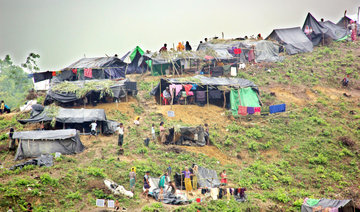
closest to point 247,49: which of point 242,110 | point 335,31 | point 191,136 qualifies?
point 242,110

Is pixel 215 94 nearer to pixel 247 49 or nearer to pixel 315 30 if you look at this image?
pixel 247 49

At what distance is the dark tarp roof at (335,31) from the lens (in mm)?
40875

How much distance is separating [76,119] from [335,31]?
32284mm

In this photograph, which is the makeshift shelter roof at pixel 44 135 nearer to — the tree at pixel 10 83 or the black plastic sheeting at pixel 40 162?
the black plastic sheeting at pixel 40 162

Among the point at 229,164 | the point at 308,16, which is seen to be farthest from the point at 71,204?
the point at 308,16

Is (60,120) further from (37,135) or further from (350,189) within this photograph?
(350,189)

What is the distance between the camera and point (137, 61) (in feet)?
119

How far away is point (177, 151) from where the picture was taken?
21.9 metres

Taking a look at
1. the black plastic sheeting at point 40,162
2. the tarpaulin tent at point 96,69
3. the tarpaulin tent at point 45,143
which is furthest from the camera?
the tarpaulin tent at point 96,69

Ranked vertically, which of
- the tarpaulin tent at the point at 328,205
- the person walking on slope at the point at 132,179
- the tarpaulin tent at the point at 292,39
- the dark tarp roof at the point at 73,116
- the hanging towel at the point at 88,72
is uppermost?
the tarpaulin tent at the point at 292,39

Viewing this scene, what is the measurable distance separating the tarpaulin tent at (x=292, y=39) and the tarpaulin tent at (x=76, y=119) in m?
23.7

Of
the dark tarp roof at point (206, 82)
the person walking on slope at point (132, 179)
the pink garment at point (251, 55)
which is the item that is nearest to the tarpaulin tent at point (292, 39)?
the pink garment at point (251, 55)

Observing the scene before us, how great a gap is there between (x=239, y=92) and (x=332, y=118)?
7.31 m

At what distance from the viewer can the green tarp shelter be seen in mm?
27609
